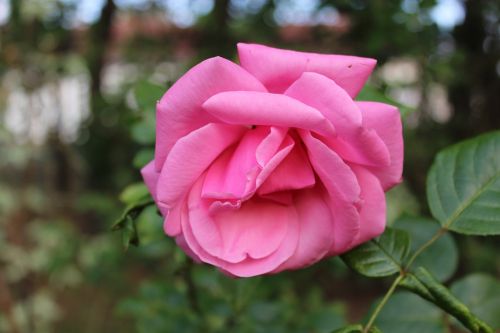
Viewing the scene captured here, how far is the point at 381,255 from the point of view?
643 millimetres

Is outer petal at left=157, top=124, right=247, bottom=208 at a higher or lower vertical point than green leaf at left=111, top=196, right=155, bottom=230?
higher

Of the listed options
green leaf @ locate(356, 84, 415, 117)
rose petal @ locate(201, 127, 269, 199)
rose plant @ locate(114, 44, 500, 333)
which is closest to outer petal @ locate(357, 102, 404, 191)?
rose plant @ locate(114, 44, 500, 333)

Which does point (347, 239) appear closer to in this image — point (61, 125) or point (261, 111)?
point (261, 111)

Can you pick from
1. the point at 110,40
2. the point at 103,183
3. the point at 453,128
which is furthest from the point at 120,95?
the point at 103,183

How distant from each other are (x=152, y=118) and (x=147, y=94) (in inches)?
1.7

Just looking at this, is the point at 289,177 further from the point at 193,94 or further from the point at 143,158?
the point at 143,158

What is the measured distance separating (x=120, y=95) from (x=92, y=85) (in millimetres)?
931

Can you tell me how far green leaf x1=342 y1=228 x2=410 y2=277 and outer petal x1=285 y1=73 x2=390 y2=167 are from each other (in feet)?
0.47

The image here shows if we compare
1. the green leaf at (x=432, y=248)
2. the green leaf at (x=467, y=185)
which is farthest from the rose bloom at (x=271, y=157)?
the green leaf at (x=432, y=248)

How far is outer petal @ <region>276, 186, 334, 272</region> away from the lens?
0.57 metres

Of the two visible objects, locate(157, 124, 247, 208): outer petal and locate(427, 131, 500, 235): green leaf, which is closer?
locate(157, 124, 247, 208): outer petal

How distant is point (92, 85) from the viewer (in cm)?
359

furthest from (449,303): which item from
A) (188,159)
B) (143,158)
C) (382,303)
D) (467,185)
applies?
(143,158)

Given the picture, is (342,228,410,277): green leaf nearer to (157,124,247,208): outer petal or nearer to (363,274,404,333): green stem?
(363,274,404,333): green stem
